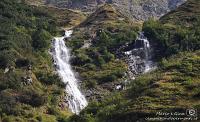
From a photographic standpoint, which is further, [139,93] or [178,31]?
[178,31]

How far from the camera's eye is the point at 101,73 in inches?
4419

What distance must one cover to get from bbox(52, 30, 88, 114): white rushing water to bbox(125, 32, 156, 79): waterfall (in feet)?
46.4

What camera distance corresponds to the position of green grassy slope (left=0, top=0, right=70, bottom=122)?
87.0m

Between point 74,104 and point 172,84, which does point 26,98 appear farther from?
point 172,84

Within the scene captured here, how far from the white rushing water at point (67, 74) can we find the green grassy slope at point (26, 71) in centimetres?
203

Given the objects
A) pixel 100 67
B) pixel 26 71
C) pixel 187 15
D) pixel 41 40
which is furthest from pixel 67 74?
pixel 187 15

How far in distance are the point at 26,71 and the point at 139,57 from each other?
30.6m

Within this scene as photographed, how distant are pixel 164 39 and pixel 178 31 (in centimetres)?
528

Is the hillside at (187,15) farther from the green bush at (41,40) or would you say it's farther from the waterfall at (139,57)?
the green bush at (41,40)

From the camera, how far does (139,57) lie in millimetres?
118812

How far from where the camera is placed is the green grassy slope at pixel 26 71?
285 ft

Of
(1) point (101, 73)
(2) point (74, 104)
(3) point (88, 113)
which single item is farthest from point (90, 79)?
(3) point (88, 113)

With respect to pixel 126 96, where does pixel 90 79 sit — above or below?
below

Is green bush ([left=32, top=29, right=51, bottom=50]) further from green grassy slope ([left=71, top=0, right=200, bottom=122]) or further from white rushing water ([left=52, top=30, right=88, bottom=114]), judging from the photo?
green grassy slope ([left=71, top=0, right=200, bottom=122])
